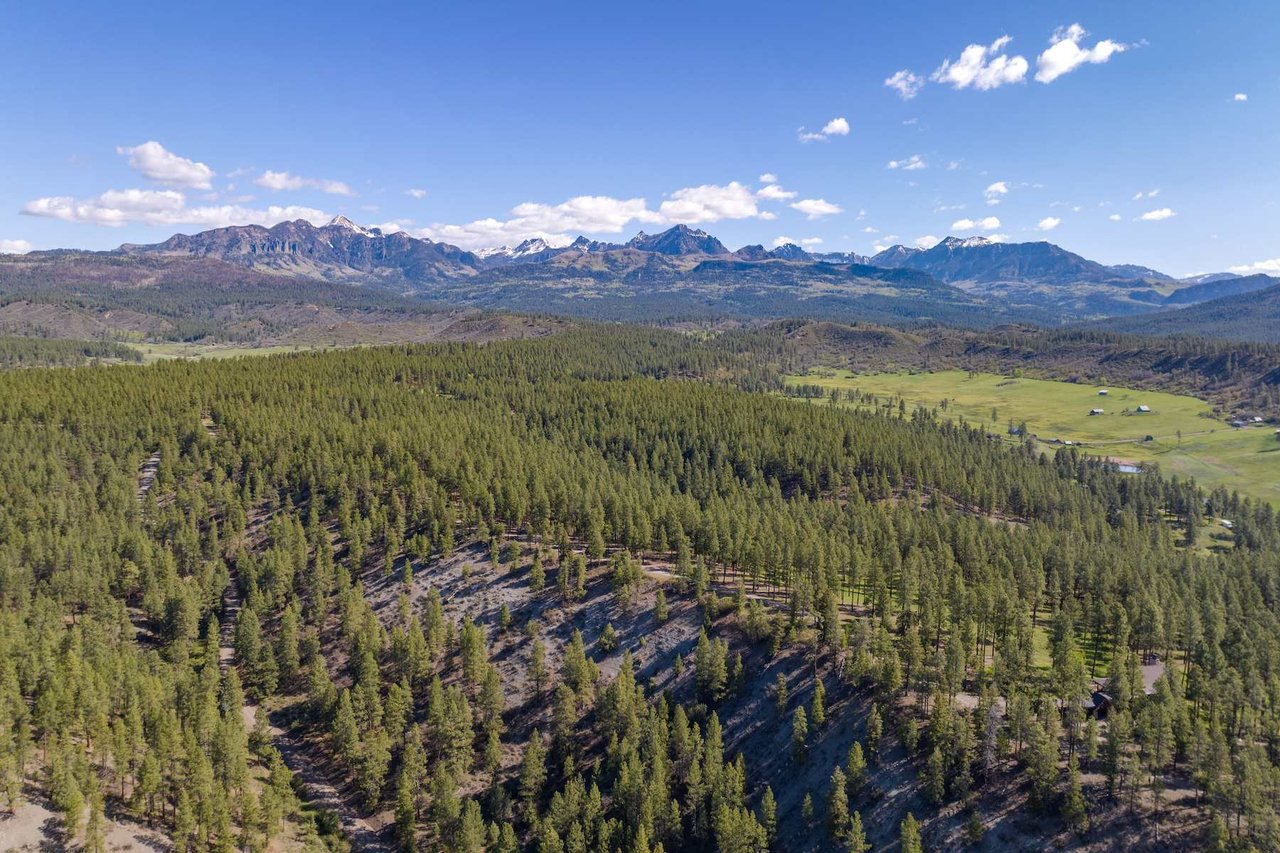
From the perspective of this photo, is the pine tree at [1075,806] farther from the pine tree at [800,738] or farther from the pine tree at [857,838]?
the pine tree at [800,738]

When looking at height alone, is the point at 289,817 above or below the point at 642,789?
below

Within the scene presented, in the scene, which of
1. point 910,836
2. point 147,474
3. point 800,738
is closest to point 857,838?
point 910,836

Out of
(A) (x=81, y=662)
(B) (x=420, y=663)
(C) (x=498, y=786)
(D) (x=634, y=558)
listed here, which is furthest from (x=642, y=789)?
(A) (x=81, y=662)

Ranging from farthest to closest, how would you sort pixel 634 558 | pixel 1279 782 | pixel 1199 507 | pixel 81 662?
1. pixel 1199 507
2. pixel 634 558
3. pixel 81 662
4. pixel 1279 782

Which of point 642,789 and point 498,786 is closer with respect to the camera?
point 642,789

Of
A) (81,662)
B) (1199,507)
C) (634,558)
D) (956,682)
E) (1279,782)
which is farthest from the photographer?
(1199,507)

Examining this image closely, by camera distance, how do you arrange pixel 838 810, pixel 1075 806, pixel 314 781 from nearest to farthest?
1. pixel 1075 806
2. pixel 838 810
3. pixel 314 781

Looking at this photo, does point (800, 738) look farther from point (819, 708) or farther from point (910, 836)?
point (910, 836)

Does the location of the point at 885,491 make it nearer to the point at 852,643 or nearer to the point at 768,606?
the point at 768,606
